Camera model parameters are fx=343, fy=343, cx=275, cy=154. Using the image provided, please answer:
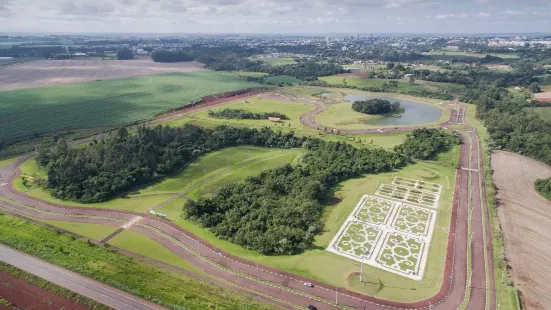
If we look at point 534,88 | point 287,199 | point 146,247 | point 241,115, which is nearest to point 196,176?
point 287,199

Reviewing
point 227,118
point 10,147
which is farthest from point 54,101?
point 227,118

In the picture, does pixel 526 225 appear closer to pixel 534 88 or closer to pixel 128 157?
pixel 128 157

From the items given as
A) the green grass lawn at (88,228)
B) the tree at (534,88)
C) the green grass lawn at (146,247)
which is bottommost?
the green grass lawn at (146,247)

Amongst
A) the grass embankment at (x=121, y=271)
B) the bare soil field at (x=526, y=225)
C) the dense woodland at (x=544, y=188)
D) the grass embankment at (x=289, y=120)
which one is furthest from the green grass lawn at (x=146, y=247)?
the dense woodland at (x=544, y=188)

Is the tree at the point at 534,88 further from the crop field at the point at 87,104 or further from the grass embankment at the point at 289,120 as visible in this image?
the crop field at the point at 87,104

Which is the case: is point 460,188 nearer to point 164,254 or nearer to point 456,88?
point 164,254

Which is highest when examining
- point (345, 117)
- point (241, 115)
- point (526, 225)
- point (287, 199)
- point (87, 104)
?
point (87, 104)
